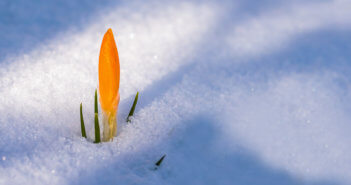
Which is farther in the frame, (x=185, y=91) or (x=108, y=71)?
(x=185, y=91)

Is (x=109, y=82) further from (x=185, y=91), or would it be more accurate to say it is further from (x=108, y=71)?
(x=185, y=91)

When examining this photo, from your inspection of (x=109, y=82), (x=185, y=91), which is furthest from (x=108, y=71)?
(x=185, y=91)

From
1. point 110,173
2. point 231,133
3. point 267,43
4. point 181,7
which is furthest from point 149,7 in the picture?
point 110,173

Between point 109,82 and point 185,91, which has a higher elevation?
point 185,91
